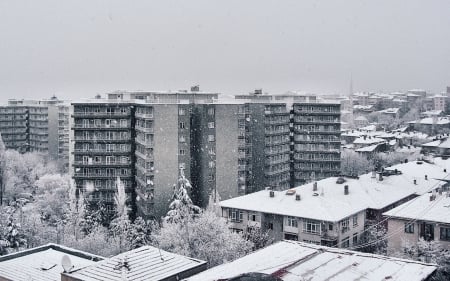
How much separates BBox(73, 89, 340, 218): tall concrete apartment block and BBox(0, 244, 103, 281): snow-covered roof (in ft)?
70.7

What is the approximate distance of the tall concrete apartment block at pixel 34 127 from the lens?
99438 millimetres

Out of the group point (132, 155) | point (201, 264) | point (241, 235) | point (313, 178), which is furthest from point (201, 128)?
point (201, 264)

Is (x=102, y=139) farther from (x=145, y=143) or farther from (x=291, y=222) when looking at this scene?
(x=291, y=222)

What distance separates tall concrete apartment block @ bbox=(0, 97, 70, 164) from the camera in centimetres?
9944

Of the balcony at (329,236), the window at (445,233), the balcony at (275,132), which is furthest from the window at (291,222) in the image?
the balcony at (275,132)

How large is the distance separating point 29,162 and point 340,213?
63.9 metres

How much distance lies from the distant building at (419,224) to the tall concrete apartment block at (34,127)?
2910 inches

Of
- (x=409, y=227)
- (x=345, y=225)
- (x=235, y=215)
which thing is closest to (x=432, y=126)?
(x=345, y=225)

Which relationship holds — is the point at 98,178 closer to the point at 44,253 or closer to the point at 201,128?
the point at 201,128

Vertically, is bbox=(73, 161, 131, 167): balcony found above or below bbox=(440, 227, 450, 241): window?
above

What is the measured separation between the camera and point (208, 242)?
36.9 metres

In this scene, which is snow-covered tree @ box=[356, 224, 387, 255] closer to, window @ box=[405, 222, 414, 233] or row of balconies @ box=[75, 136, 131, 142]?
window @ box=[405, 222, 414, 233]

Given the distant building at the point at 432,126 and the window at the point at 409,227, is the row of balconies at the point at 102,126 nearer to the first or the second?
the window at the point at 409,227

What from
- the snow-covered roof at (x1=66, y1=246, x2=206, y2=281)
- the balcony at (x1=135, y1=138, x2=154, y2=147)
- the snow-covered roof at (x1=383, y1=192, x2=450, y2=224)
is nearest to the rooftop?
the snow-covered roof at (x1=383, y1=192, x2=450, y2=224)
